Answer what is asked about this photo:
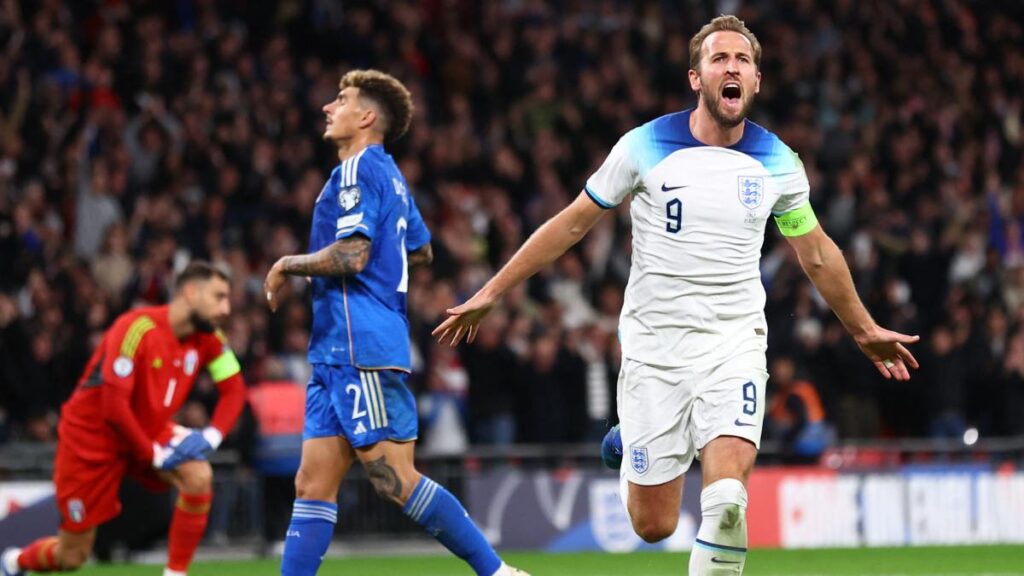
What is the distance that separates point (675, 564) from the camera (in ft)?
41.3

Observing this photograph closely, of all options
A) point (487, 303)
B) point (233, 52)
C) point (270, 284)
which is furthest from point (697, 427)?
point (233, 52)

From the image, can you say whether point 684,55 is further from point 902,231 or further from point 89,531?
point 89,531

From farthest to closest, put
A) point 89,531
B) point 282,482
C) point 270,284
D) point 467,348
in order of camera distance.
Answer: point 467,348 < point 282,482 < point 89,531 < point 270,284

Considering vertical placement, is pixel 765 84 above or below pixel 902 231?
above

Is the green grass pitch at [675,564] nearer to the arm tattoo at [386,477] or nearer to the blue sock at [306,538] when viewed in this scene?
the arm tattoo at [386,477]

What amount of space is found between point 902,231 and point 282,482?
26.0 feet

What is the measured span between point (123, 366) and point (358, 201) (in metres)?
2.37

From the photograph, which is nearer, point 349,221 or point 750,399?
point 750,399

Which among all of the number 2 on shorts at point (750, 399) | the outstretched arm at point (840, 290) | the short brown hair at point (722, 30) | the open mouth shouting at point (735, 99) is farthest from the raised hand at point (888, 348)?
the short brown hair at point (722, 30)

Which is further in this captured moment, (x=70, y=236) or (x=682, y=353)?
(x=70, y=236)

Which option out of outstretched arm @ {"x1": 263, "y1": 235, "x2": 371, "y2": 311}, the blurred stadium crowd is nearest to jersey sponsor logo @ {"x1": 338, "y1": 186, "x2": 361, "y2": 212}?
outstretched arm @ {"x1": 263, "y1": 235, "x2": 371, "y2": 311}

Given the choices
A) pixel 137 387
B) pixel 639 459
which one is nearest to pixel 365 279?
pixel 639 459

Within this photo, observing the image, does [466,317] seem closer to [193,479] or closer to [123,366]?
[193,479]

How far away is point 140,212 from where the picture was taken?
16328 millimetres
